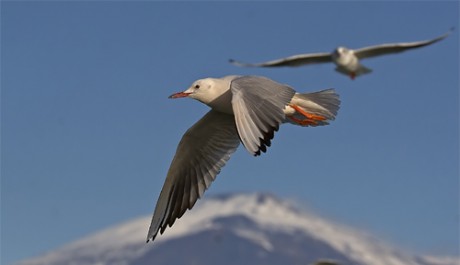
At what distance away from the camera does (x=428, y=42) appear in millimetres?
21438

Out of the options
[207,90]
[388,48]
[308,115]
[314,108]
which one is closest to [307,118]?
[308,115]

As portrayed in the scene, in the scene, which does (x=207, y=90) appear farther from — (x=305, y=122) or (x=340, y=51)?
(x=340, y=51)

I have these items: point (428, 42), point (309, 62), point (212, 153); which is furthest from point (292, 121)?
point (309, 62)

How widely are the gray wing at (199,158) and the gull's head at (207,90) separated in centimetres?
87

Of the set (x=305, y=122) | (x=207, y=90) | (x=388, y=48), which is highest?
(x=388, y=48)

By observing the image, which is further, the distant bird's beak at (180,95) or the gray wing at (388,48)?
the gray wing at (388,48)

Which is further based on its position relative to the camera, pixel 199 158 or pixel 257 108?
pixel 199 158

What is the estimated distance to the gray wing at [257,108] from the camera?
35.3 ft

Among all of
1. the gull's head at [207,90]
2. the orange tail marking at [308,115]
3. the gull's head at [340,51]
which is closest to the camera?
the gull's head at [207,90]

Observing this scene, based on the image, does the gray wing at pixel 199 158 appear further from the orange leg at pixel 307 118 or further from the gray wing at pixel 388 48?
the gray wing at pixel 388 48

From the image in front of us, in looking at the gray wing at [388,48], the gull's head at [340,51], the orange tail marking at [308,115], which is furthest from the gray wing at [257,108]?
the gull's head at [340,51]

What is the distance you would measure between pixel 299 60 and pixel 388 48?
1751mm

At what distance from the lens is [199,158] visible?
1365cm

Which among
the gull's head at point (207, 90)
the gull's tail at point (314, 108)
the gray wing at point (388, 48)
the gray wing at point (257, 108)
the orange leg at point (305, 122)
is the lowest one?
the gray wing at point (257, 108)
